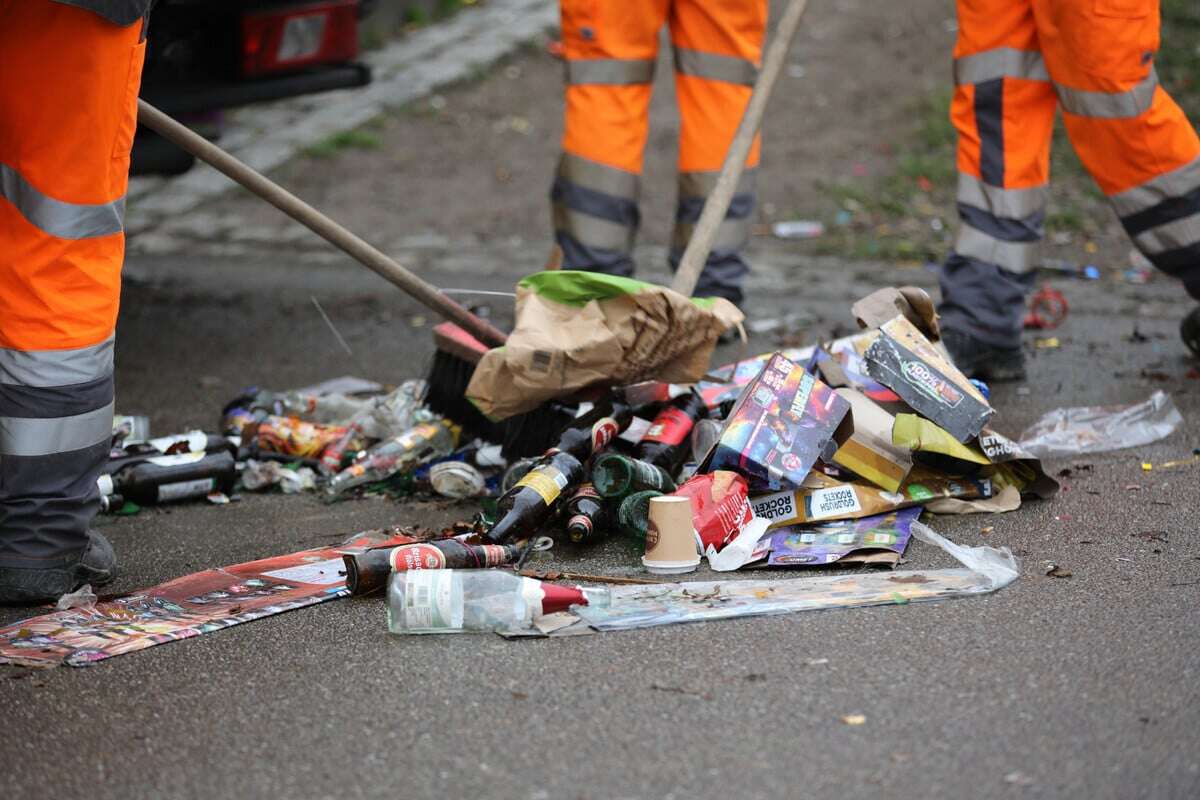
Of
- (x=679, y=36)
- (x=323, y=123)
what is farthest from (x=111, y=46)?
(x=323, y=123)

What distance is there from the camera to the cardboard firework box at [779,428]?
2734mm

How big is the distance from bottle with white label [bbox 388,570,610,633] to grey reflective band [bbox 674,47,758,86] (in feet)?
6.98

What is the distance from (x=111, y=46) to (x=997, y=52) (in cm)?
248

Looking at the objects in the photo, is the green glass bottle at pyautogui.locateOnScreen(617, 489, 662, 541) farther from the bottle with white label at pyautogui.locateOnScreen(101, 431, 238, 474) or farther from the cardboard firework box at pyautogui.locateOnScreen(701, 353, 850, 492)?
the bottle with white label at pyautogui.locateOnScreen(101, 431, 238, 474)

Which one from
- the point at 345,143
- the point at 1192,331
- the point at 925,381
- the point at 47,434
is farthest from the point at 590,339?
the point at 345,143

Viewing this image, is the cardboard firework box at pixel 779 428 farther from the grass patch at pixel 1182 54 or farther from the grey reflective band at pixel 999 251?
the grass patch at pixel 1182 54

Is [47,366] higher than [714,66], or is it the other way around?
[714,66]

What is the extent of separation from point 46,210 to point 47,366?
292 millimetres

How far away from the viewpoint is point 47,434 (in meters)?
2.48

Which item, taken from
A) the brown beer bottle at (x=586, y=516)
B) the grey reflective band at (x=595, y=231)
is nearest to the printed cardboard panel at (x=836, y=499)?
the brown beer bottle at (x=586, y=516)

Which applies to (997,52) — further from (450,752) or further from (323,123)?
(323,123)

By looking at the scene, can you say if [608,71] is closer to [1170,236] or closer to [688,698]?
[1170,236]

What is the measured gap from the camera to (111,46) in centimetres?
232

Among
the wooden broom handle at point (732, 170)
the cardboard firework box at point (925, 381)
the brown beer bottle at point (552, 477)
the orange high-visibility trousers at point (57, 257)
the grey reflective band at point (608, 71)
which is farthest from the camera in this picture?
the grey reflective band at point (608, 71)
